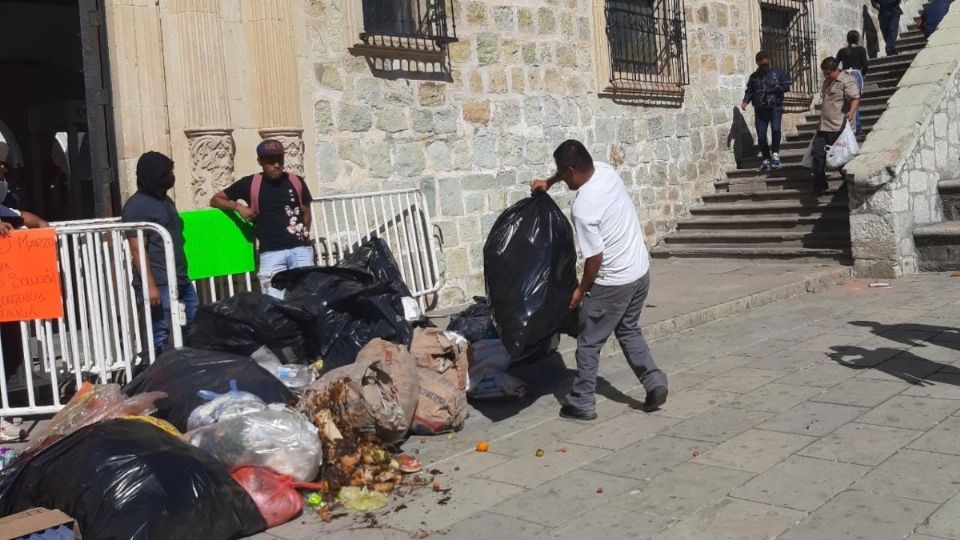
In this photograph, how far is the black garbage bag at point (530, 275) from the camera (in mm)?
5488

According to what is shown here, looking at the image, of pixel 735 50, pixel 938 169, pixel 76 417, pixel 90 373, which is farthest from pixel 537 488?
pixel 735 50

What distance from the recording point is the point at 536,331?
5492mm

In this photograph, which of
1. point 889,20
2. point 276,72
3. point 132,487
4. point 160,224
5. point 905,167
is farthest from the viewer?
point 889,20

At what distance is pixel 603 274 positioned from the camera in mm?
5480

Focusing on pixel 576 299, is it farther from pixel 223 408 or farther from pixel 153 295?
pixel 153 295

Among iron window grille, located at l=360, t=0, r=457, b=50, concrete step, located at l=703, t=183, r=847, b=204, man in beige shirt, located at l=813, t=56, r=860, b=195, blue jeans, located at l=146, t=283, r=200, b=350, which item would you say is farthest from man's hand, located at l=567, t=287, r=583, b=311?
concrete step, located at l=703, t=183, r=847, b=204

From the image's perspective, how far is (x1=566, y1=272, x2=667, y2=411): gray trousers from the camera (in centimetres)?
549

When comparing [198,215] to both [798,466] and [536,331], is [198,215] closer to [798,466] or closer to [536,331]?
[536,331]

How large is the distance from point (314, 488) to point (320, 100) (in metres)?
4.43

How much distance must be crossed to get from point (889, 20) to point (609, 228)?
13.3m

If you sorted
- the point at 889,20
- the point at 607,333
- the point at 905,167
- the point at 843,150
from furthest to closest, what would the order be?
the point at 889,20 < the point at 843,150 < the point at 905,167 < the point at 607,333

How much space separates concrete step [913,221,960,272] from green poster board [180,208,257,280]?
710 cm

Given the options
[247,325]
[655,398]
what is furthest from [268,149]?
[655,398]

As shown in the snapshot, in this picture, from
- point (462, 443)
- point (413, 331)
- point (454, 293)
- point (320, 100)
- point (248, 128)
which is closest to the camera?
point (462, 443)
